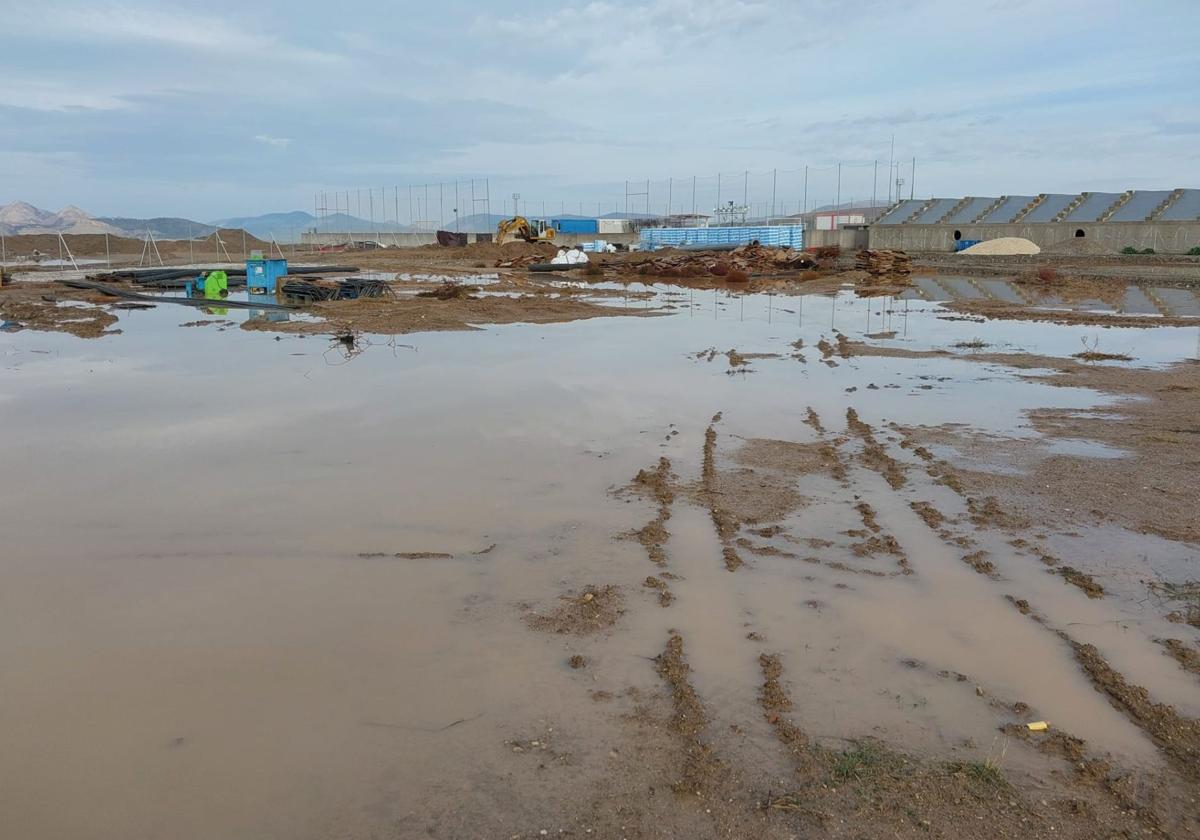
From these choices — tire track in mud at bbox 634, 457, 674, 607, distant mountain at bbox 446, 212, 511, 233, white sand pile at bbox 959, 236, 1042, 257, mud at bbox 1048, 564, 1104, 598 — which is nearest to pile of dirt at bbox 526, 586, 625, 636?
tire track in mud at bbox 634, 457, 674, 607

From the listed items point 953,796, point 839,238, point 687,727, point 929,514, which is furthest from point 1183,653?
point 839,238

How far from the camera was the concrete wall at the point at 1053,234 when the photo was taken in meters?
39.7

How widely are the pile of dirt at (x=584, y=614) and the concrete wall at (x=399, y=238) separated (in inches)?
2109

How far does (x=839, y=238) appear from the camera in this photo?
172 feet

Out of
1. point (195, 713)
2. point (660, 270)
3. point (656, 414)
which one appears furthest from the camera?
point (660, 270)

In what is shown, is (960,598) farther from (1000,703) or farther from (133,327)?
(133,327)

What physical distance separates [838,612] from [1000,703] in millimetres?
1058

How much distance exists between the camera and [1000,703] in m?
3.92

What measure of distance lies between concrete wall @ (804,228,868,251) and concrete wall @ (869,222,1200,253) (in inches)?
54.2

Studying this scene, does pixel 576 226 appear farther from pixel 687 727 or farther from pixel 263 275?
pixel 687 727

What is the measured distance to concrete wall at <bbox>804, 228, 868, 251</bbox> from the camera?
2010 inches

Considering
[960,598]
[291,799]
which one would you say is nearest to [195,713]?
[291,799]

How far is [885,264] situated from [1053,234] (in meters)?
16.5

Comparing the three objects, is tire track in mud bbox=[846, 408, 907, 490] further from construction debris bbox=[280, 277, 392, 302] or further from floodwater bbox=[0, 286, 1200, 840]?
construction debris bbox=[280, 277, 392, 302]
